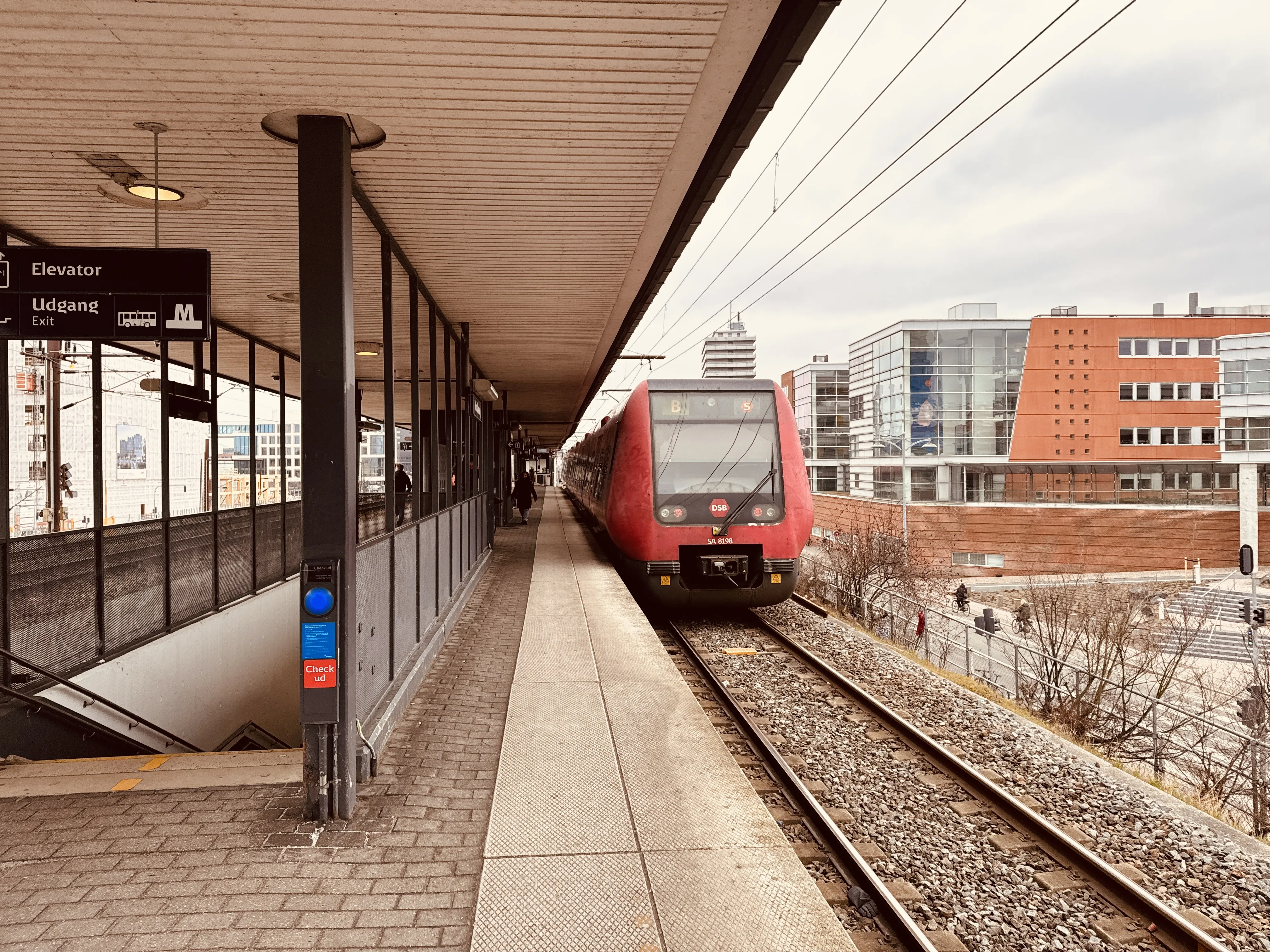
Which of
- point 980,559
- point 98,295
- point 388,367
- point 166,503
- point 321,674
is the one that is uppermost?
point 98,295

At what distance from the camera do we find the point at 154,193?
16.5 ft

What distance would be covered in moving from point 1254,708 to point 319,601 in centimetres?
1143

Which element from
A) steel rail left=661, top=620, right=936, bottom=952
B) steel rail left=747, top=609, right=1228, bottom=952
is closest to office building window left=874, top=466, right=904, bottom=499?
steel rail left=747, top=609, right=1228, bottom=952

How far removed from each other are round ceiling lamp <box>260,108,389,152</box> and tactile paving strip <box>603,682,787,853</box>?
386 cm

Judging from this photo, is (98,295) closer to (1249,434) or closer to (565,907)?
(565,907)

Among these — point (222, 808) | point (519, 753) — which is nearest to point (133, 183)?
point (222, 808)

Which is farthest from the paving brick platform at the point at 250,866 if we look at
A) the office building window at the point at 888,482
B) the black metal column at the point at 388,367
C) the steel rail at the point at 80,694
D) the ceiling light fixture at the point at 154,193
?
the office building window at the point at 888,482

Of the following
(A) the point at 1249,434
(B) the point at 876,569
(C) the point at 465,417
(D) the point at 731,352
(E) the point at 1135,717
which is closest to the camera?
(E) the point at 1135,717

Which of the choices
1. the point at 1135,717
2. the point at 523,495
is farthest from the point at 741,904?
the point at 523,495

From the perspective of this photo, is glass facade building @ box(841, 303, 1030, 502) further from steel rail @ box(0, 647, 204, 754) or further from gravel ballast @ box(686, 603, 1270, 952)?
steel rail @ box(0, 647, 204, 754)

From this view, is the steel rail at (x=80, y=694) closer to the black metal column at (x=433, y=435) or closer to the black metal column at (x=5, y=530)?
the black metal column at (x=5, y=530)

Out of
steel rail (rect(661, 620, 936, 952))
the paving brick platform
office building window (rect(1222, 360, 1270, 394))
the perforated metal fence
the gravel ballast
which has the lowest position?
the gravel ballast

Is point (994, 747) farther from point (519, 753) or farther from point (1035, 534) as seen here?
point (1035, 534)

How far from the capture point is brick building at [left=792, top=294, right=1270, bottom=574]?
122ft
